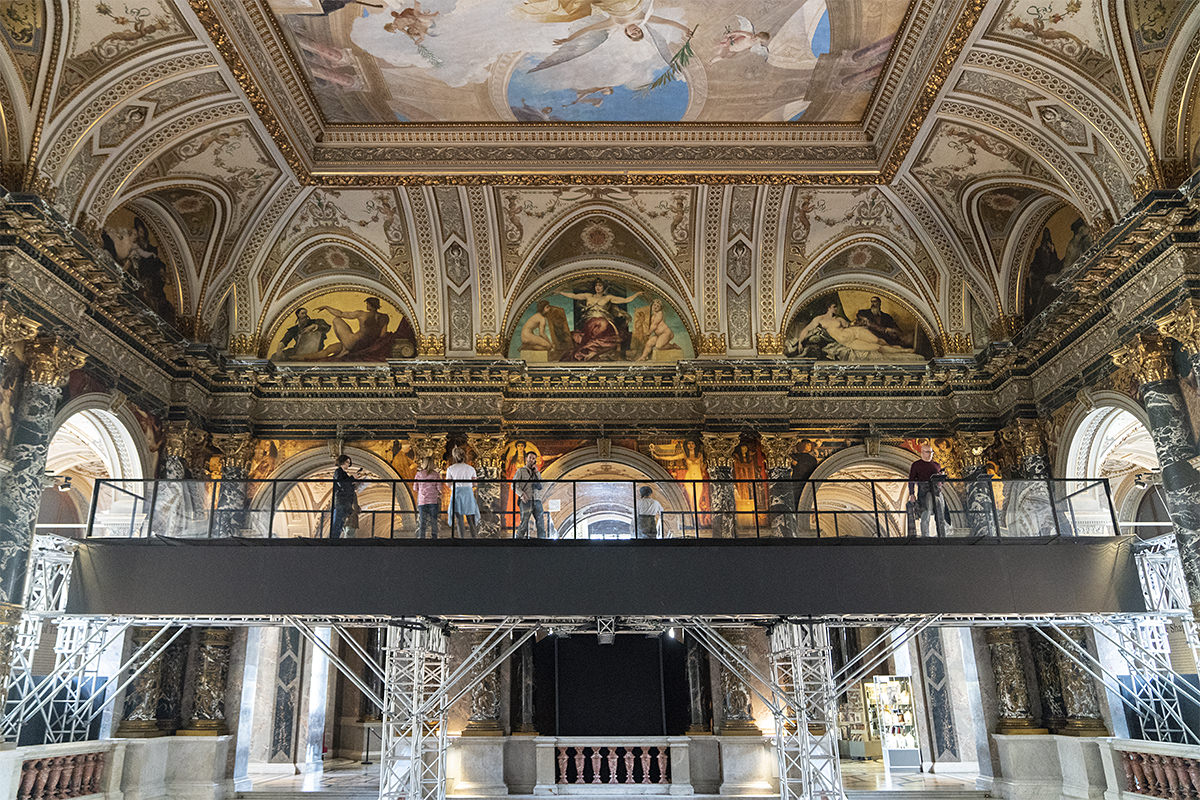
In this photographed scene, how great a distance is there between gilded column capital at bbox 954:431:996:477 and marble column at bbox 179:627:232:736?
13.2 m

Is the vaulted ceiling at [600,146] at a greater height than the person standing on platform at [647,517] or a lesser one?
greater

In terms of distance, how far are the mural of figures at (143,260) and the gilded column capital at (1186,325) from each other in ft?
47.6

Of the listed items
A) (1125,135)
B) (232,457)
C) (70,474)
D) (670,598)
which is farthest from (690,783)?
(70,474)

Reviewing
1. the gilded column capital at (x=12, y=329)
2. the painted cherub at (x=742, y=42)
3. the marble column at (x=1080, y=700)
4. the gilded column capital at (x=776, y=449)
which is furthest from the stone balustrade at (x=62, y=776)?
the marble column at (x=1080, y=700)

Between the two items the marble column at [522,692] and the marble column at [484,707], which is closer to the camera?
the marble column at [484,707]

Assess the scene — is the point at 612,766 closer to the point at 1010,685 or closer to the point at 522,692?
the point at 522,692

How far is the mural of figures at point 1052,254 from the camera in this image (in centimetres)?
1409

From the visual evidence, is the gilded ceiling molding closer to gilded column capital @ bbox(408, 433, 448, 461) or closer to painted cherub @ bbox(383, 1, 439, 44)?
gilded column capital @ bbox(408, 433, 448, 461)

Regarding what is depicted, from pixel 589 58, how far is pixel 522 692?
33.2 feet

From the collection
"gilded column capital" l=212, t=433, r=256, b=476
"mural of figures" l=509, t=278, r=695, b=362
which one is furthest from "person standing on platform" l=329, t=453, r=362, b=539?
"mural of figures" l=509, t=278, r=695, b=362

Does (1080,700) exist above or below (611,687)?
below

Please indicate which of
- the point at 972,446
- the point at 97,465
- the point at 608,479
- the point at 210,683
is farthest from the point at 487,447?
the point at 97,465

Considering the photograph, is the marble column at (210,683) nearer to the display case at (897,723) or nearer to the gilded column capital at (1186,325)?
the display case at (897,723)

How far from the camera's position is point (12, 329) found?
10359 mm
